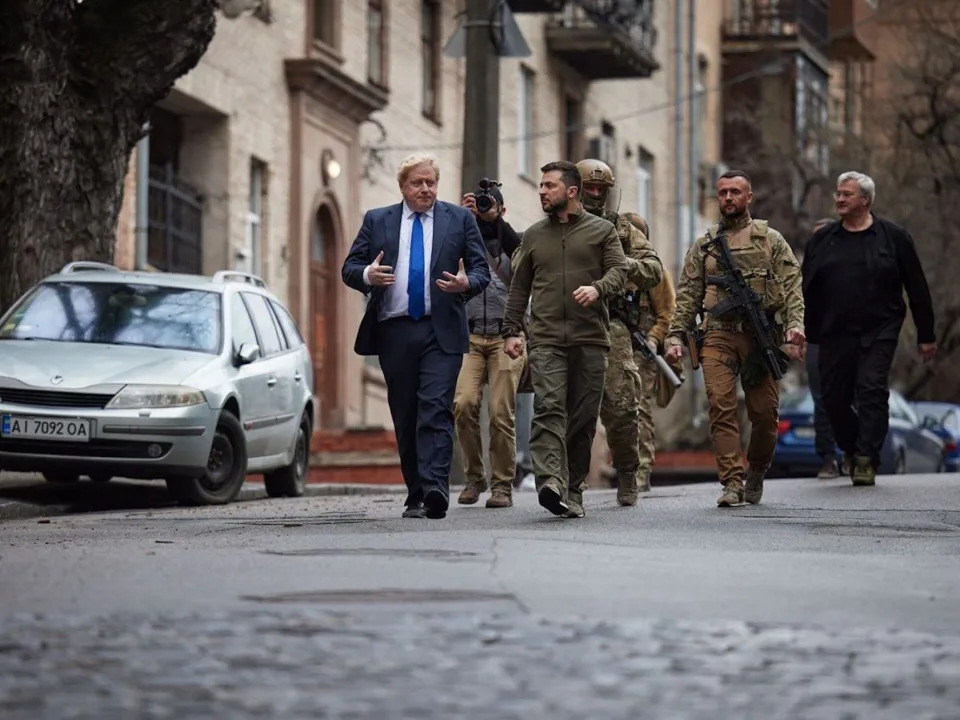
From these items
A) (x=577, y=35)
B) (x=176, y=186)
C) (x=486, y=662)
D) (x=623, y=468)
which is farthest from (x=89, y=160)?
(x=577, y=35)

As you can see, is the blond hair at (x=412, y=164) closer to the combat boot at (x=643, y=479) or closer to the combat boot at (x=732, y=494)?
the combat boot at (x=732, y=494)

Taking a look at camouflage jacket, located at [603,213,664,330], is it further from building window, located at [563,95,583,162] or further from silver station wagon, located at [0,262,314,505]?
building window, located at [563,95,583,162]

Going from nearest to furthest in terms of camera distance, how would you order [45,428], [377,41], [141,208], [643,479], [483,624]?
[483,624] < [45,428] < [643,479] < [141,208] < [377,41]

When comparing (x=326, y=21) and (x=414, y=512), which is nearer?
(x=414, y=512)

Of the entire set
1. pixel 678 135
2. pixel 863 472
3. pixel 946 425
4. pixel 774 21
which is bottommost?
pixel 863 472

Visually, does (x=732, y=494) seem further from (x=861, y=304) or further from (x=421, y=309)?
(x=421, y=309)

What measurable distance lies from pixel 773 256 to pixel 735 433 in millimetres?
1033

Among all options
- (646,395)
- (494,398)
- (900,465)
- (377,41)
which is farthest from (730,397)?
(377,41)

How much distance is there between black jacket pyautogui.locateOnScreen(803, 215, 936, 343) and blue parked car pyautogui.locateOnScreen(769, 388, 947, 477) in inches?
410

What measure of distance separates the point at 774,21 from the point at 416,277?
41038mm

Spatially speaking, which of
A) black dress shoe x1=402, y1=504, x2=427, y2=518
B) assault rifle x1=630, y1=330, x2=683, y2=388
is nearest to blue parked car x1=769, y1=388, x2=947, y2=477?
assault rifle x1=630, y1=330, x2=683, y2=388

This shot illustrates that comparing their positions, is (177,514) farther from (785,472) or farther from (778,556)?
(785,472)

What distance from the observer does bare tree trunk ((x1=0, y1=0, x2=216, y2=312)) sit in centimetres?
1802

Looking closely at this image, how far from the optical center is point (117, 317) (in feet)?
55.5
